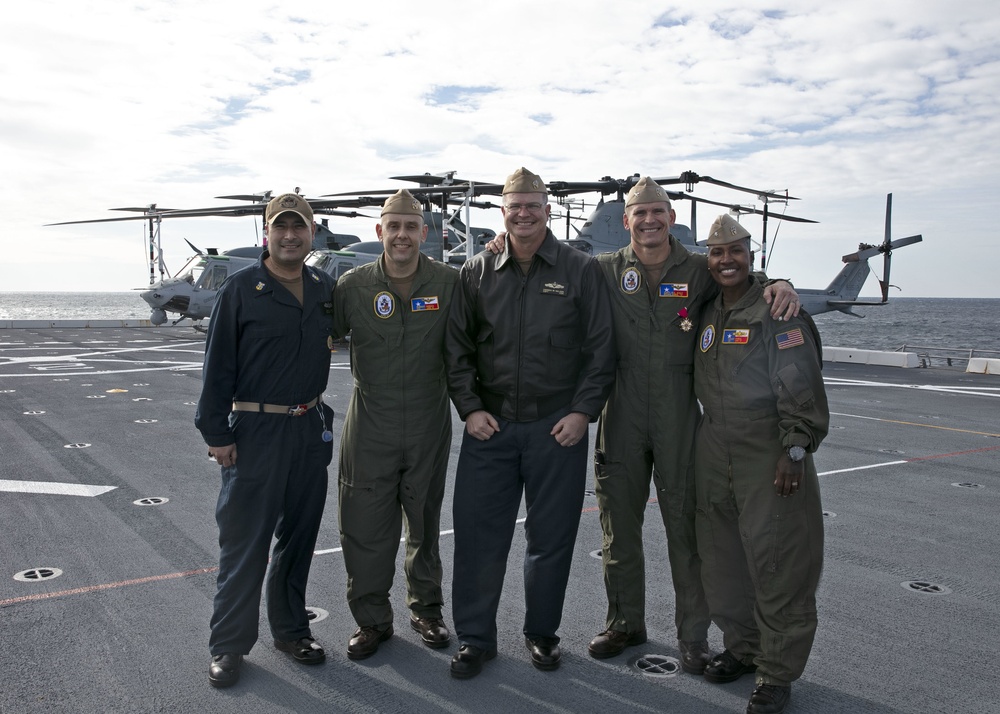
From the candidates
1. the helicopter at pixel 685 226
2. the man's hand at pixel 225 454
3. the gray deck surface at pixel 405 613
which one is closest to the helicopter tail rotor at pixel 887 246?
the helicopter at pixel 685 226

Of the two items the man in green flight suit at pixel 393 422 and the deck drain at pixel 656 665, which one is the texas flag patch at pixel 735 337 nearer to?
the man in green flight suit at pixel 393 422

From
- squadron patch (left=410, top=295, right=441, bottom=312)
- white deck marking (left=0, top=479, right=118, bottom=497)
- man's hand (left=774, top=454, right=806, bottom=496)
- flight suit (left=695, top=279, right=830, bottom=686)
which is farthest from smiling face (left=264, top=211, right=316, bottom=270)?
white deck marking (left=0, top=479, right=118, bottom=497)

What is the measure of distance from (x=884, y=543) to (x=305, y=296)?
12.0 ft

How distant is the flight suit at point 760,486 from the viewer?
2.76 m

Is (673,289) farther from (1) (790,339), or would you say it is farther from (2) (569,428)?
(2) (569,428)

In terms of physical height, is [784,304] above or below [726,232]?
below

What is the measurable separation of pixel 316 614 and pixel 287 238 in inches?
68.2

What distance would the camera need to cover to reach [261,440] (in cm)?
312

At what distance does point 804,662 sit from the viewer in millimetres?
2732

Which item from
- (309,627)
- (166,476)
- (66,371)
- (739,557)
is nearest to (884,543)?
(739,557)

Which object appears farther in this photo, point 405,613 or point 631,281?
point 405,613

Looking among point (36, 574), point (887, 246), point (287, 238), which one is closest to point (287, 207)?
point (287, 238)

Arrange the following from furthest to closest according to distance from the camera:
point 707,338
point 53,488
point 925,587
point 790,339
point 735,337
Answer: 1. point 53,488
2. point 925,587
3. point 707,338
4. point 735,337
5. point 790,339

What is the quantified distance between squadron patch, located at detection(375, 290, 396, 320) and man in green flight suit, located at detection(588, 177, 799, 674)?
0.99 metres
